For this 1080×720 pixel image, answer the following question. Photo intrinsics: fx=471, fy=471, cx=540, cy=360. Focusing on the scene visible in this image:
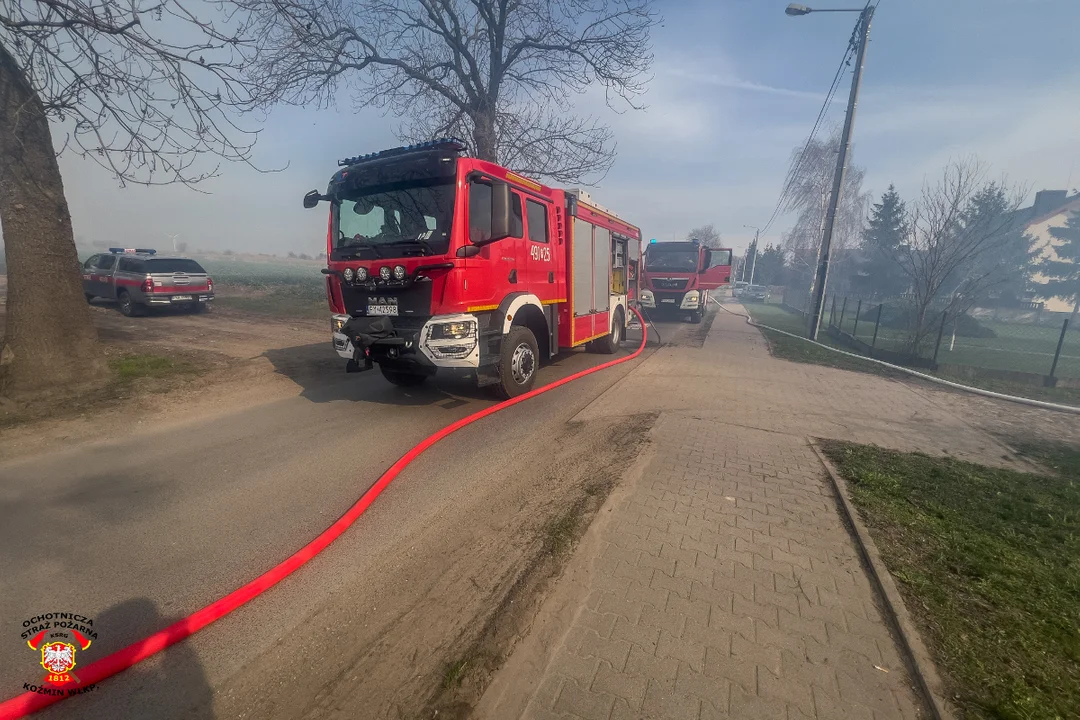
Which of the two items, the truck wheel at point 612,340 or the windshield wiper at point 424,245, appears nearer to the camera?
the windshield wiper at point 424,245

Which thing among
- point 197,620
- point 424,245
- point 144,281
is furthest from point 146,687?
point 144,281

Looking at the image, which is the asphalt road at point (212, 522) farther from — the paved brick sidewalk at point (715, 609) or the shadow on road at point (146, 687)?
the paved brick sidewalk at point (715, 609)

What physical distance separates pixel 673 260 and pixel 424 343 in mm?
16431

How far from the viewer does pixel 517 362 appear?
6742 millimetres

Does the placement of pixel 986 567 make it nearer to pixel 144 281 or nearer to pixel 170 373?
pixel 170 373

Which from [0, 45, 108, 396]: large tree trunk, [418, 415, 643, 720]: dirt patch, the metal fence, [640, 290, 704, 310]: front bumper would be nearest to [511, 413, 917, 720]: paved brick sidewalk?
[418, 415, 643, 720]: dirt patch

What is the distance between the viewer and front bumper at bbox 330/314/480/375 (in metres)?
5.54

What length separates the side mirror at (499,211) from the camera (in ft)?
18.4

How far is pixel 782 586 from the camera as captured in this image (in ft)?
9.27

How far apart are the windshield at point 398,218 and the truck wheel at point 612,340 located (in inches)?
233

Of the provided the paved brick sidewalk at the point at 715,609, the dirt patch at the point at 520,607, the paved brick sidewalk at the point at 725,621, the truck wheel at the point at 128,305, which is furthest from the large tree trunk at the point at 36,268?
the truck wheel at the point at 128,305

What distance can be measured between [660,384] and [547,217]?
3410 millimetres

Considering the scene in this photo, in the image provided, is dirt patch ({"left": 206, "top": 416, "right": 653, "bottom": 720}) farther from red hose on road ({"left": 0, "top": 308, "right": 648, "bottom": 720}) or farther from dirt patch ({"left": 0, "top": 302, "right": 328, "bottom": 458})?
dirt patch ({"left": 0, "top": 302, "right": 328, "bottom": 458})

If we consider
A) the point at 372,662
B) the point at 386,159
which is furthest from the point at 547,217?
the point at 372,662
